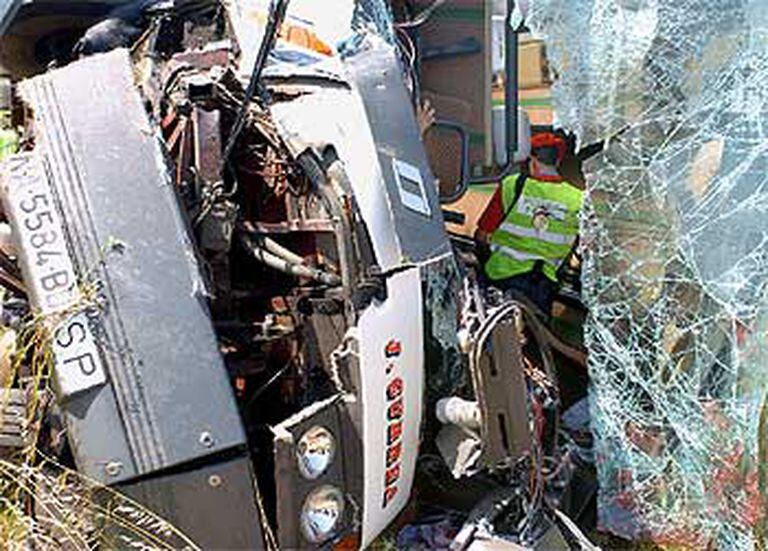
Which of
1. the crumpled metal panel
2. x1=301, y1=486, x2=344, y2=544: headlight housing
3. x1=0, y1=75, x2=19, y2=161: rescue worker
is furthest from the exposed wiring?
the crumpled metal panel

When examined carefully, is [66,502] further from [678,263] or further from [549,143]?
[549,143]

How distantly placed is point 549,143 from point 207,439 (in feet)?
9.84

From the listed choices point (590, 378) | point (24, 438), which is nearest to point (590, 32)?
point (590, 378)

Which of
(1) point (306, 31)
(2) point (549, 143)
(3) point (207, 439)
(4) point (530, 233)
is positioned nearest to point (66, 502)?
(3) point (207, 439)

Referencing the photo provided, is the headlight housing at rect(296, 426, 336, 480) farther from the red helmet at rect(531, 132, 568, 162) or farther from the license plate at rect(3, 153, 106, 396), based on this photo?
the red helmet at rect(531, 132, 568, 162)

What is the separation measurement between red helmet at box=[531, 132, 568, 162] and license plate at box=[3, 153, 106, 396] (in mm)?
2853

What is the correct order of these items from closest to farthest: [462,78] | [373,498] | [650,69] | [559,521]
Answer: [373,498], [559,521], [650,69], [462,78]

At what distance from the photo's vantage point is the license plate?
317cm

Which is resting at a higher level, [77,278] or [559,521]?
[77,278]

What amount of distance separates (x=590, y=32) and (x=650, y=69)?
0.96ft

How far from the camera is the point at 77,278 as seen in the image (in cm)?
324

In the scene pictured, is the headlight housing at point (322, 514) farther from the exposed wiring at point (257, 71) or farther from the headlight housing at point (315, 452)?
the exposed wiring at point (257, 71)

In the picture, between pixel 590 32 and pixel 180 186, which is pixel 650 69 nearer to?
pixel 590 32

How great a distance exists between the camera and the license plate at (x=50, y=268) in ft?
10.4
